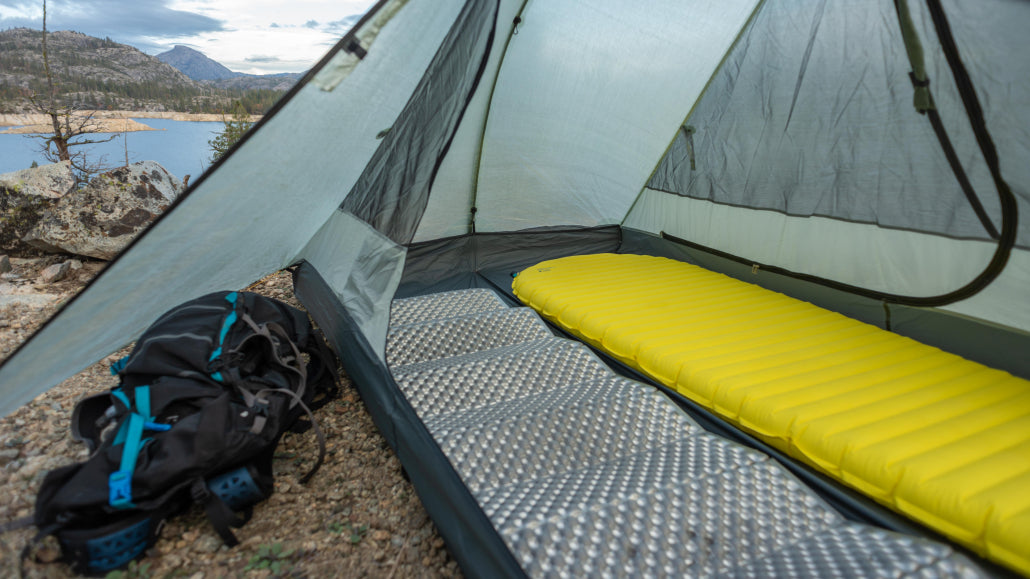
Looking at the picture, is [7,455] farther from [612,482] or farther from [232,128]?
[232,128]

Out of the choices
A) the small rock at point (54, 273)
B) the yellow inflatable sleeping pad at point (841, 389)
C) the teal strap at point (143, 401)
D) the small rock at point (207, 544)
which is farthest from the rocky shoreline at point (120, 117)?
the yellow inflatable sleeping pad at point (841, 389)

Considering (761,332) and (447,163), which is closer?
(761,332)

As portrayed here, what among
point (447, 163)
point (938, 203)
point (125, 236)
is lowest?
point (125, 236)

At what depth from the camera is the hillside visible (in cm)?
573

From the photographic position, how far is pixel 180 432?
148 centimetres

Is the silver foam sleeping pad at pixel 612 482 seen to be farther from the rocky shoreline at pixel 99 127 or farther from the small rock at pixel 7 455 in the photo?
the rocky shoreline at pixel 99 127

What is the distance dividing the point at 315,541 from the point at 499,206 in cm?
→ 224

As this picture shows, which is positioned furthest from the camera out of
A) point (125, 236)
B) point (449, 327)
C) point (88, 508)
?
point (125, 236)

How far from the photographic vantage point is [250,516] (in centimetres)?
157

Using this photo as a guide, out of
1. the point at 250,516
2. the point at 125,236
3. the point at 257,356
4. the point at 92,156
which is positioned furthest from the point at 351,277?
the point at 92,156

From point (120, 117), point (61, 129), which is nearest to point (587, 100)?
point (61, 129)

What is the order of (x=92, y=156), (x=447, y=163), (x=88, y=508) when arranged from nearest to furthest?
(x=88, y=508)
(x=447, y=163)
(x=92, y=156)

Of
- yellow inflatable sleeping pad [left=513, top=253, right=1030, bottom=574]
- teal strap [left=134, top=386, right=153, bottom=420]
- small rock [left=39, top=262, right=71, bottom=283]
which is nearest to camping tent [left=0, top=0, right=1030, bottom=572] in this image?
yellow inflatable sleeping pad [left=513, top=253, right=1030, bottom=574]

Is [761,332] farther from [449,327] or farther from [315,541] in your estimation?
[315,541]
